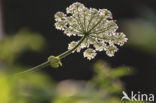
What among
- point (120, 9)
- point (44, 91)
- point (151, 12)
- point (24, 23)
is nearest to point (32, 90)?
point (44, 91)

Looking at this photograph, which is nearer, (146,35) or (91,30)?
(91,30)

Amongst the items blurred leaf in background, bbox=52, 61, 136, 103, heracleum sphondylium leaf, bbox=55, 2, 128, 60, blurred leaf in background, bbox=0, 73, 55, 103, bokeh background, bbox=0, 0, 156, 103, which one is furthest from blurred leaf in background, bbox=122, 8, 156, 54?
bokeh background, bbox=0, 0, 156, 103

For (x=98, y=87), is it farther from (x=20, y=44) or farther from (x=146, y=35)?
(x=20, y=44)

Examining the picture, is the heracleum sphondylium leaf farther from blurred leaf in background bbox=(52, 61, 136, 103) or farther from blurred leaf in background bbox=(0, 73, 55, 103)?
blurred leaf in background bbox=(0, 73, 55, 103)

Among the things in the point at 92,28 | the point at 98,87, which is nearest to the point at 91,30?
the point at 92,28

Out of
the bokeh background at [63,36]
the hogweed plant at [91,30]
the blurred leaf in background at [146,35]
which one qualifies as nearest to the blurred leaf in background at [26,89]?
the hogweed plant at [91,30]

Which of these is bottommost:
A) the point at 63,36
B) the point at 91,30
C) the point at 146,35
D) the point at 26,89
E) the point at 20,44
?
the point at 26,89

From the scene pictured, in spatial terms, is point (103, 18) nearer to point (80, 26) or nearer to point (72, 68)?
point (80, 26)

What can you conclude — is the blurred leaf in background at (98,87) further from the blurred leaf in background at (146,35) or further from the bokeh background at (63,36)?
the bokeh background at (63,36)
